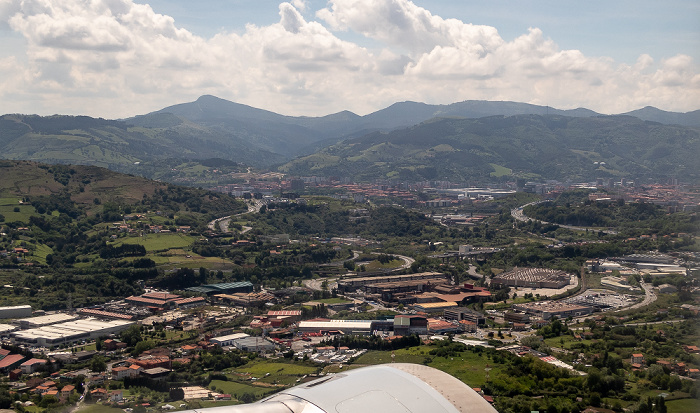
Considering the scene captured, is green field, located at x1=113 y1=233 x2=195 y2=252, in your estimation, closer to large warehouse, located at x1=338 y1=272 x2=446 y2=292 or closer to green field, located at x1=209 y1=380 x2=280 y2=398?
large warehouse, located at x1=338 y1=272 x2=446 y2=292

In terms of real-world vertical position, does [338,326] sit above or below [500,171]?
below

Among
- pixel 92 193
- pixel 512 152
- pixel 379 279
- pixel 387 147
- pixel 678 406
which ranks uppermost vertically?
pixel 387 147

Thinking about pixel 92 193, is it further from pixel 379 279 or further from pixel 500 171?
pixel 500 171

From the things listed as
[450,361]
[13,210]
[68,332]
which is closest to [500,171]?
[13,210]

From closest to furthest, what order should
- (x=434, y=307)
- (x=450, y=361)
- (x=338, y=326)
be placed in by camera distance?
(x=450, y=361)
(x=338, y=326)
(x=434, y=307)

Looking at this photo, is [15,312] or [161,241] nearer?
[15,312]

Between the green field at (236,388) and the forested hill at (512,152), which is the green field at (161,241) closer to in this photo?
the green field at (236,388)
